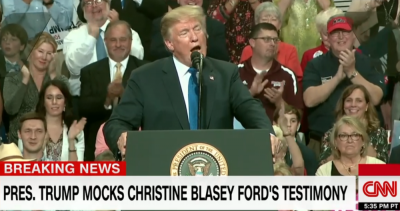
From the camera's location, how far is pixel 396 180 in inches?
226

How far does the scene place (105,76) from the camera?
8.10m

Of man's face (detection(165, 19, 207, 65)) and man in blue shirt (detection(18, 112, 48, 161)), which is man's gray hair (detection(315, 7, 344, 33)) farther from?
man's face (detection(165, 19, 207, 65))

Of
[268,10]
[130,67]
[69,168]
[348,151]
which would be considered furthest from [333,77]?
[69,168]

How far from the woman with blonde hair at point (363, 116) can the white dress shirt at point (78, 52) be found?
224 cm

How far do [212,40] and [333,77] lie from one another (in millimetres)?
1169

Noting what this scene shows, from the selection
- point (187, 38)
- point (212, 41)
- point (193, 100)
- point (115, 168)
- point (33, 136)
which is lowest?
point (115, 168)

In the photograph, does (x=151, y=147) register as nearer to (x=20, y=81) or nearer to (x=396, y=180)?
(x=396, y=180)

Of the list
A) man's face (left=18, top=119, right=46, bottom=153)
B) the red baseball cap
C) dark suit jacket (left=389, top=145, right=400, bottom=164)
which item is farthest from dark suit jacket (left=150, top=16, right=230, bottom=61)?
dark suit jacket (left=389, top=145, right=400, bottom=164)

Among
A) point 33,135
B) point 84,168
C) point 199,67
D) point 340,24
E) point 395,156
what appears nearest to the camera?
point 199,67

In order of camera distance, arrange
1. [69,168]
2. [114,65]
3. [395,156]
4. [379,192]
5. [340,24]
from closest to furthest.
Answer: [379,192] < [69,168] < [395,156] < [114,65] < [340,24]

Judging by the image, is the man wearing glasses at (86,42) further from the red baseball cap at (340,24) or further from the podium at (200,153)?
the podium at (200,153)

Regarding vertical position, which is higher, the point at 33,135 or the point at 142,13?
the point at 142,13

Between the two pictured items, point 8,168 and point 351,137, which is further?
point 351,137

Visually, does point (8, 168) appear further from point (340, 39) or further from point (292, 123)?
point (340, 39)
